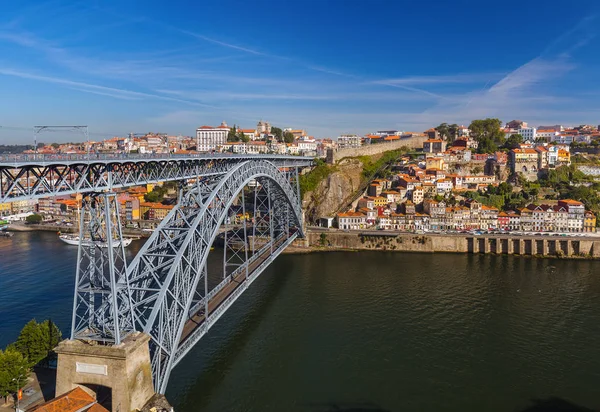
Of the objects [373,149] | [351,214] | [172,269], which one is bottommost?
[351,214]

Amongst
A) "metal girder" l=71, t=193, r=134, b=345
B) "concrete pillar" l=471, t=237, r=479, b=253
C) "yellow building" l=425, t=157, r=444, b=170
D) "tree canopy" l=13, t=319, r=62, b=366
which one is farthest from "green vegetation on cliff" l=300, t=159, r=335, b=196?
"metal girder" l=71, t=193, r=134, b=345

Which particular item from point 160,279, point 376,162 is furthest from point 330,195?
point 160,279

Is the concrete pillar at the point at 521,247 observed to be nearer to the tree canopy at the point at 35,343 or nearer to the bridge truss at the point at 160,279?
the bridge truss at the point at 160,279

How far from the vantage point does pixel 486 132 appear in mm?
62594

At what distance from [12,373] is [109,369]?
11.8ft

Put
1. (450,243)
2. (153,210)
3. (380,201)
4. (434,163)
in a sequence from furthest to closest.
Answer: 1. (434,163)
2. (153,210)
3. (380,201)
4. (450,243)

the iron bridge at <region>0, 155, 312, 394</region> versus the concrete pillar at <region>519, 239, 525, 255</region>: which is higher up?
the iron bridge at <region>0, 155, 312, 394</region>

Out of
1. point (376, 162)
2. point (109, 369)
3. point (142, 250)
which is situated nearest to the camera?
point (109, 369)

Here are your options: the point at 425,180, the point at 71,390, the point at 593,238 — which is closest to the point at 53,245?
the point at 71,390

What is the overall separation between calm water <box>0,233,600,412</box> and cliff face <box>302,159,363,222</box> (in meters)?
12.1

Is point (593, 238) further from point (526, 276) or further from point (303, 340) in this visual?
point (303, 340)

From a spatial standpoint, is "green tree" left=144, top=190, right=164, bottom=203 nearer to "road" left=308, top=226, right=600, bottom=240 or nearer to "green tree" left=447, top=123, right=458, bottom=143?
"road" left=308, top=226, right=600, bottom=240

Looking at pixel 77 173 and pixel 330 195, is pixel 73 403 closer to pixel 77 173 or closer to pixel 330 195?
pixel 77 173

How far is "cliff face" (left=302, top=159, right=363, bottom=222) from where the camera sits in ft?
132
